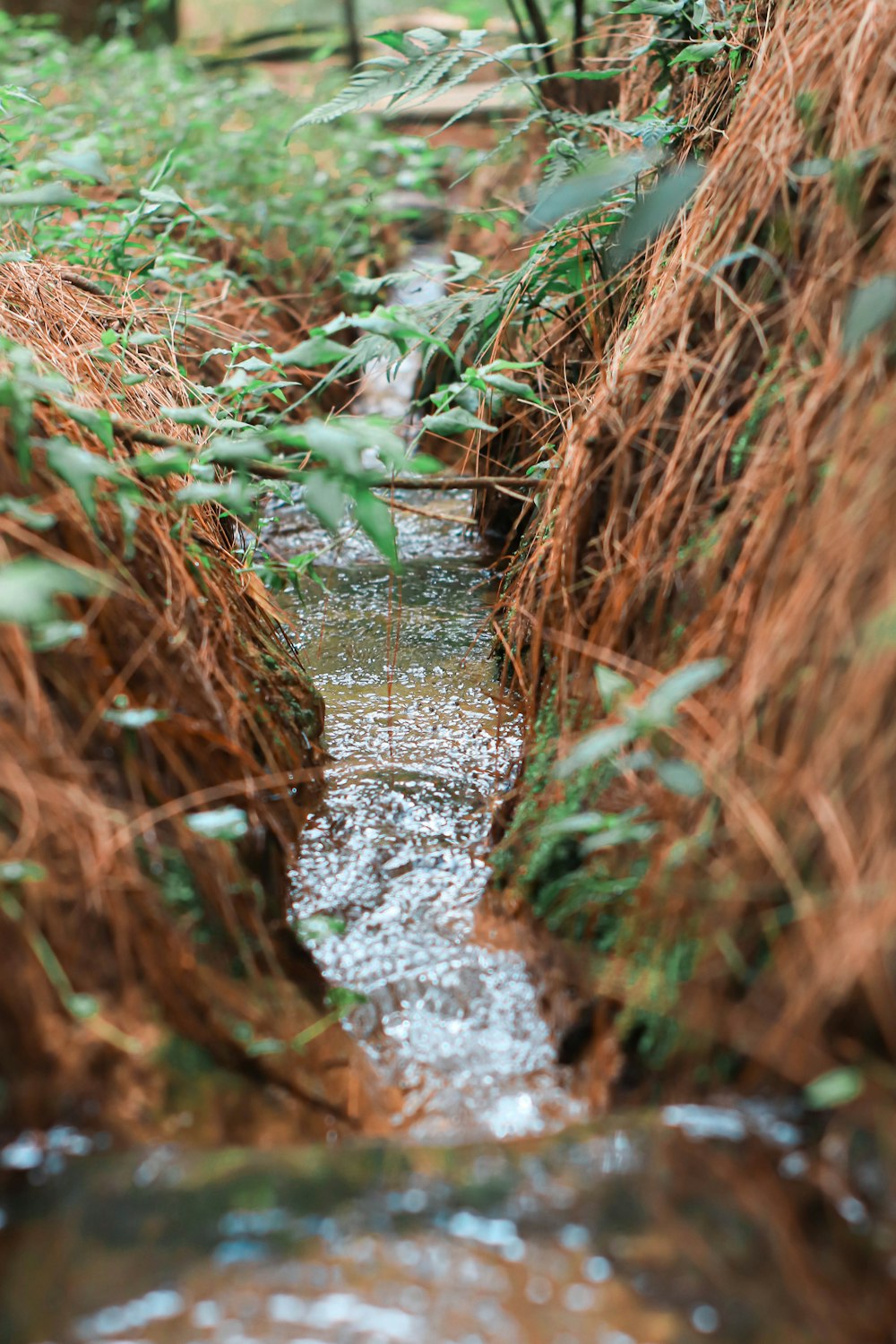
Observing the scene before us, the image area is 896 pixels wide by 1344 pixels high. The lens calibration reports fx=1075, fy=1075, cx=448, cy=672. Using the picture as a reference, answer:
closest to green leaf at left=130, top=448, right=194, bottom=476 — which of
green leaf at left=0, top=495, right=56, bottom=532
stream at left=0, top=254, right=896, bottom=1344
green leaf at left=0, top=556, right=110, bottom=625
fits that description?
green leaf at left=0, top=495, right=56, bottom=532

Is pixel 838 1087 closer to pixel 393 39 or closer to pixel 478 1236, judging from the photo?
pixel 478 1236

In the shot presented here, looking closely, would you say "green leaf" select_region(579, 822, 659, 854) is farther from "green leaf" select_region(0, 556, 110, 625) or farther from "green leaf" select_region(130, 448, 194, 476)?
"green leaf" select_region(130, 448, 194, 476)

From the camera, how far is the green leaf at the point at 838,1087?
41.8 inches

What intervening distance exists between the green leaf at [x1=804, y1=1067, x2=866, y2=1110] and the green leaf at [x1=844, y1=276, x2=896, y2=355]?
87 centimetres

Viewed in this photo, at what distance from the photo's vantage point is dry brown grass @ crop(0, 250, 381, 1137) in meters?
1.23

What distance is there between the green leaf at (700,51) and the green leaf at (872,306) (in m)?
1.05

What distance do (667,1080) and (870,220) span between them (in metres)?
1.22

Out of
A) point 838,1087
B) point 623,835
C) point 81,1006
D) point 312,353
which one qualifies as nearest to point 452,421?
point 312,353

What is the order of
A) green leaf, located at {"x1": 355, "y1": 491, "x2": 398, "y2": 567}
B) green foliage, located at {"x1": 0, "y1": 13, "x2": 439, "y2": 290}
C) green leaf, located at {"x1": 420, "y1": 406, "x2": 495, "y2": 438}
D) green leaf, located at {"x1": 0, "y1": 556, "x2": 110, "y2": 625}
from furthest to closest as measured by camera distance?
1. green foliage, located at {"x1": 0, "y1": 13, "x2": 439, "y2": 290}
2. green leaf, located at {"x1": 420, "y1": 406, "x2": 495, "y2": 438}
3. green leaf, located at {"x1": 355, "y1": 491, "x2": 398, "y2": 567}
4. green leaf, located at {"x1": 0, "y1": 556, "x2": 110, "y2": 625}

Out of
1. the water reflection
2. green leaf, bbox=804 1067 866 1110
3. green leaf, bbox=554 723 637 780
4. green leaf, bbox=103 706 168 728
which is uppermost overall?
green leaf, bbox=554 723 637 780

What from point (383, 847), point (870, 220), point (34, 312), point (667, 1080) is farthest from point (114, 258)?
point (667, 1080)

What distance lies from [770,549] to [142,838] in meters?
0.93

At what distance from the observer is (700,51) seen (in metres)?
2.14

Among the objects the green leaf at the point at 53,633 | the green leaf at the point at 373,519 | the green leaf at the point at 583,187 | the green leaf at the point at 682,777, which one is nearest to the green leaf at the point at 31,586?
the green leaf at the point at 53,633
